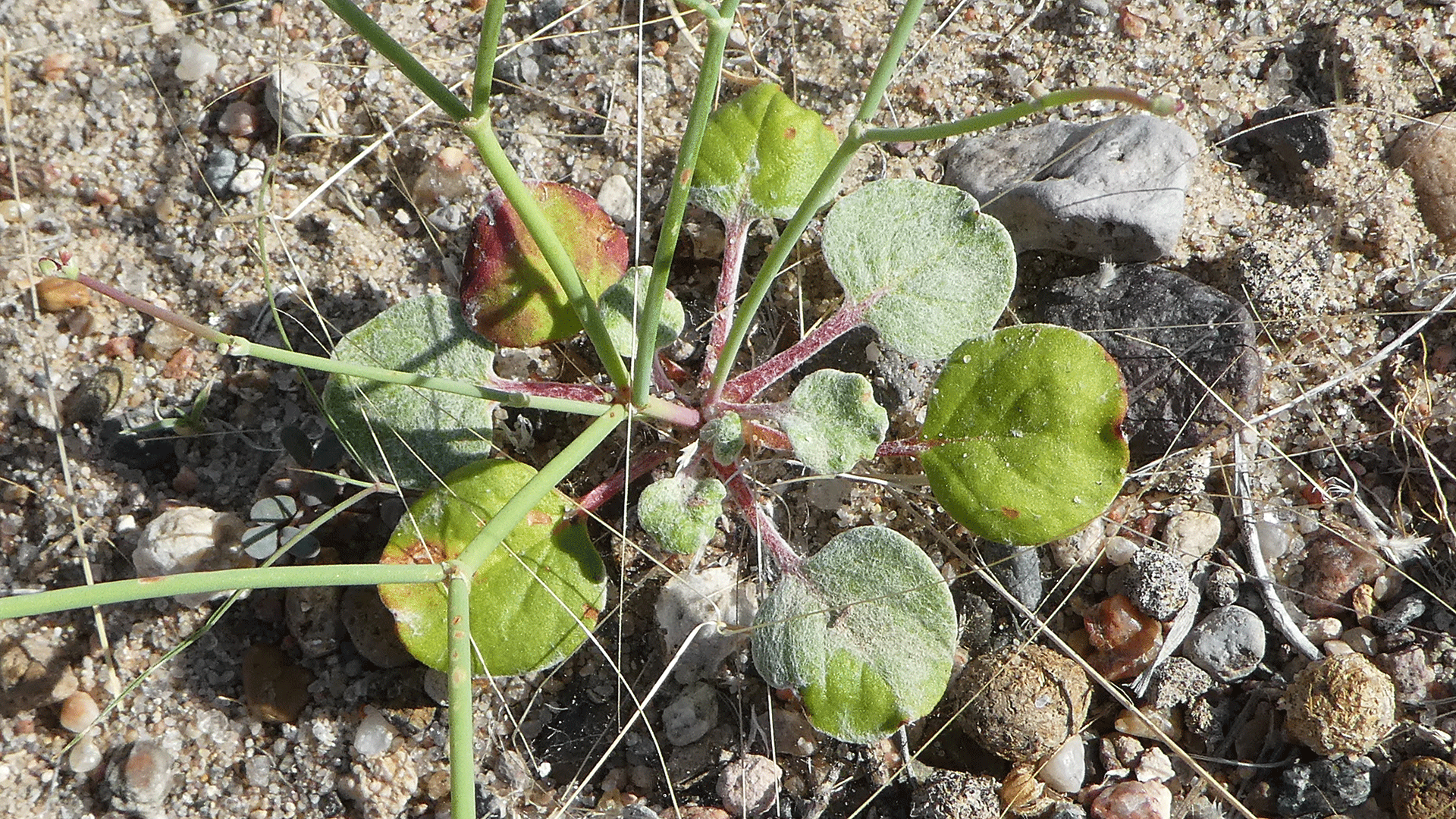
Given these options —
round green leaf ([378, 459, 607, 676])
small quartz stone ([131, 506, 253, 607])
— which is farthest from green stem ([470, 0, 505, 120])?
small quartz stone ([131, 506, 253, 607])

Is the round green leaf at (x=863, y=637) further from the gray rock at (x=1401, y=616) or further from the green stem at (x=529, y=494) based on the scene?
the gray rock at (x=1401, y=616)

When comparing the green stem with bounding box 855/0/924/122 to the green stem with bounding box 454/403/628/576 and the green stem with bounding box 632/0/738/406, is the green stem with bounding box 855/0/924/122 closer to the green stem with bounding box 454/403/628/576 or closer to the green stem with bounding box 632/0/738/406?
the green stem with bounding box 632/0/738/406

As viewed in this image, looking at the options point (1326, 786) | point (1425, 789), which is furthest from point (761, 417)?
point (1425, 789)

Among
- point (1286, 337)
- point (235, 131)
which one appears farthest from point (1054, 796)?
point (235, 131)

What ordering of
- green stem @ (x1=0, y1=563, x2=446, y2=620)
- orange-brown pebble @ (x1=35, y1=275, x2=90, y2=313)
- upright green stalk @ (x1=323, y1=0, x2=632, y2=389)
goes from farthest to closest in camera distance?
orange-brown pebble @ (x1=35, y1=275, x2=90, y2=313) → upright green stalk @ (x1=323, y1=0, x2=632, y2=389) → green stem @ (x1=0, y1=563, x2=446, y2=620)

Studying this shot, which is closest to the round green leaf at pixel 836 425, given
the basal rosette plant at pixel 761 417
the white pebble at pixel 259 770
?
the basal rosette plant at pixel 761 417

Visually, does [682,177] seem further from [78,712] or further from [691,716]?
[78,712]
